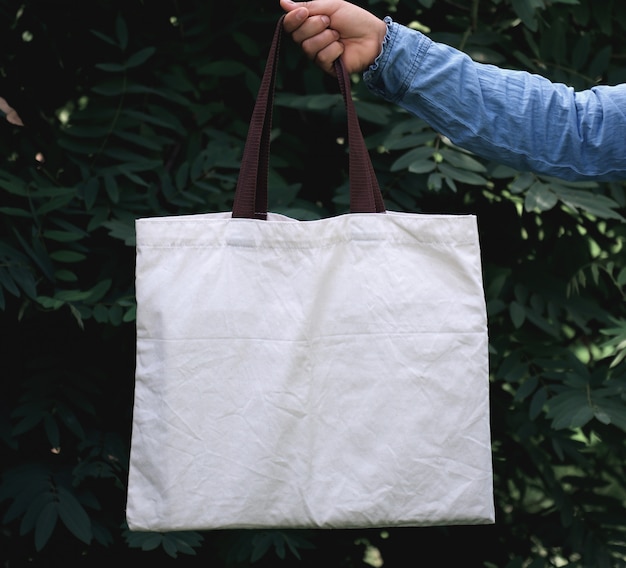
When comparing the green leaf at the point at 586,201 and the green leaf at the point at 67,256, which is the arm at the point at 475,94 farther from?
the green leaf at the point at 67,256

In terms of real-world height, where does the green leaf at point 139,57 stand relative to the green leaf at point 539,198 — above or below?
above

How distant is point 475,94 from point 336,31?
231 millimetres

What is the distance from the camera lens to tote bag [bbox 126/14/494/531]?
1206 millimetres

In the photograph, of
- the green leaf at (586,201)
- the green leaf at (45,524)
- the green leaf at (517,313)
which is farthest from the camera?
the green leaf at (517,313)

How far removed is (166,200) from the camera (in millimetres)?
2141

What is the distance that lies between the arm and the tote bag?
8.2 inches

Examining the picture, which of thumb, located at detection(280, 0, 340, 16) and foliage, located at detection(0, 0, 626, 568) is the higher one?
thumb, located at detection(280, 0, 340, 16)

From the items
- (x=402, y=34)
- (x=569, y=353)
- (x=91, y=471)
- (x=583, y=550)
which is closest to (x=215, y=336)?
(x=402, y=34)

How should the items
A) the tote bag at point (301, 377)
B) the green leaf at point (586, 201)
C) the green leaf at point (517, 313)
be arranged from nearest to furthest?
the tote bag at point (301, 377)
the green leaf at point (586, 201)
the green leaf at point (517, 313)

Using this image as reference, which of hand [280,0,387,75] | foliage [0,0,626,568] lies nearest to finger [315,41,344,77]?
hand [280,0,387,75]

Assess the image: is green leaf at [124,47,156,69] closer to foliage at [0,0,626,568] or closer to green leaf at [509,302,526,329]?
foliage at [0,0,626,568]

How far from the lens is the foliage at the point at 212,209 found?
1981mm

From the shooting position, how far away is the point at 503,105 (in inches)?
52.1

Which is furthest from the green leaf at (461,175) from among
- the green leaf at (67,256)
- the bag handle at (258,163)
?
the green leaf at (67,256)
